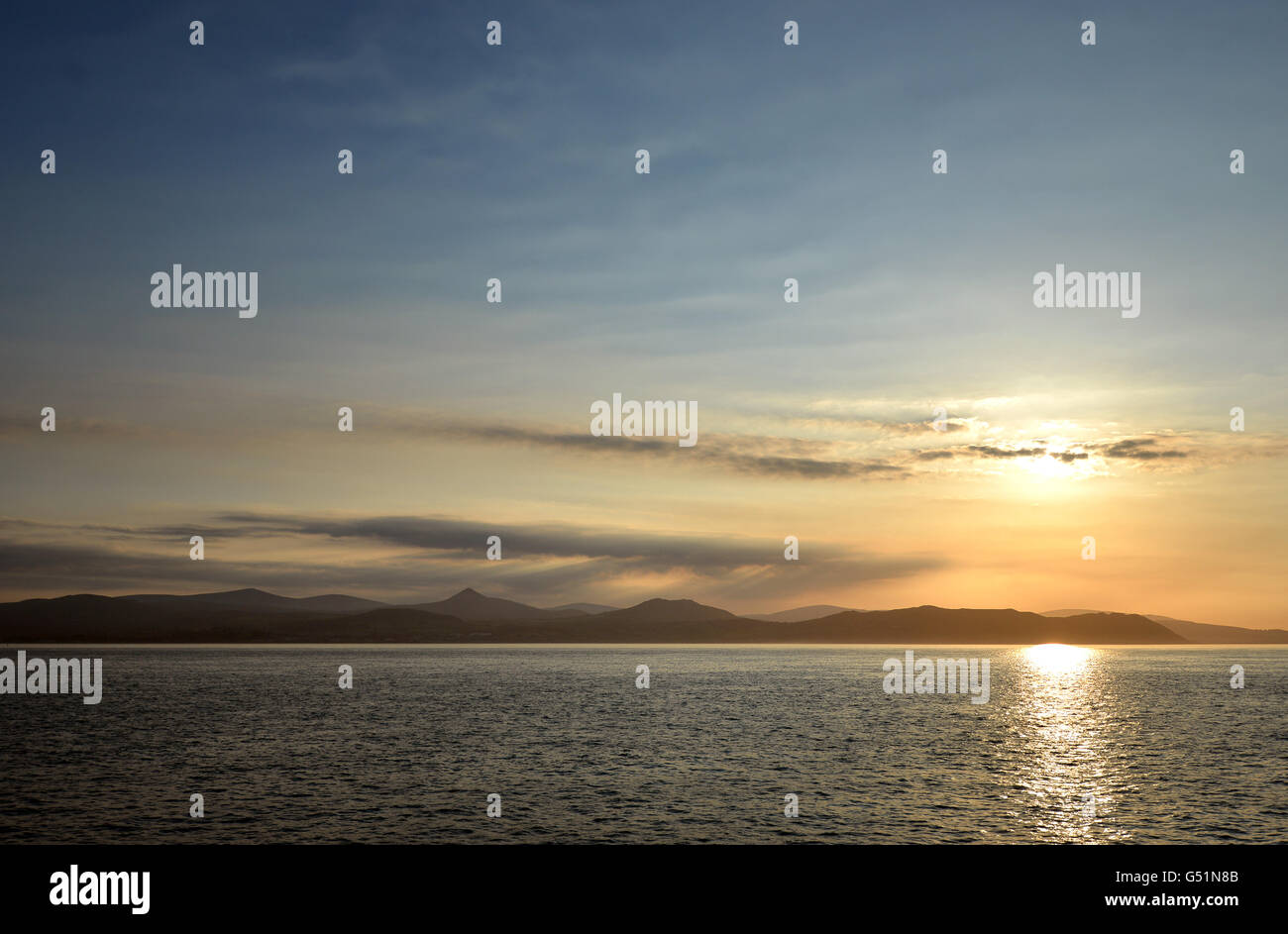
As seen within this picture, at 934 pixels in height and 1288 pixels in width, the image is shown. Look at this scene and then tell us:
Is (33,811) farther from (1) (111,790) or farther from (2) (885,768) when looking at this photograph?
(2) (885,768)

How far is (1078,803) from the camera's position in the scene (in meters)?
53.1

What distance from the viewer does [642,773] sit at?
62562 mm

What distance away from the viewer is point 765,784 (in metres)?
57.8

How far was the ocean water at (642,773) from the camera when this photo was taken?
1791 inches

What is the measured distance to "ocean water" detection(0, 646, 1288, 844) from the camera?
45.5 meters
